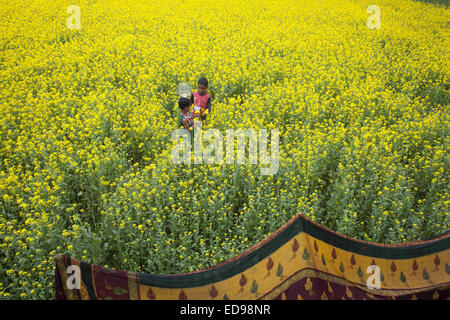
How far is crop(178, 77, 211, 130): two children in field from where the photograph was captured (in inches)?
205

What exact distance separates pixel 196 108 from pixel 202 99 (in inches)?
8.7

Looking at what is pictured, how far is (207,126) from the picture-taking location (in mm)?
5562

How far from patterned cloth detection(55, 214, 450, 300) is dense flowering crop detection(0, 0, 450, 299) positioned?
2.32 feet

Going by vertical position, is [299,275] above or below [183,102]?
below

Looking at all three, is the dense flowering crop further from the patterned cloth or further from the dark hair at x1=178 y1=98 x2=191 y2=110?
the patterned cloth

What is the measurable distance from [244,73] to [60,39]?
6802mm

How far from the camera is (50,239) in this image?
3.09 meters

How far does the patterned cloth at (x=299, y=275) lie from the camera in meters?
2.31

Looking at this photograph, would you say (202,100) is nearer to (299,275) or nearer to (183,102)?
(183,102)

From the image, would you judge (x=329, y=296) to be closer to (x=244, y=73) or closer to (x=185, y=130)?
(x=185, y=130)

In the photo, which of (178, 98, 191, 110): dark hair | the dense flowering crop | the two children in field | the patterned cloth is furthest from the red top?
the patterned cloth

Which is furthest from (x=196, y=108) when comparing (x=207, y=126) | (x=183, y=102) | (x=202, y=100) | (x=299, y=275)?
(x=299, y=275)

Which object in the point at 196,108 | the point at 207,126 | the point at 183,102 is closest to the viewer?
the point at 183,102
